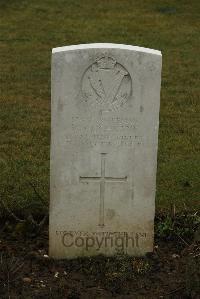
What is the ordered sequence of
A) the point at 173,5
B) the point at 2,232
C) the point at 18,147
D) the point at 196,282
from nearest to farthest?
the point at 196,282 < the point at 2,232 < the point at 18,147 < the point at 173,5

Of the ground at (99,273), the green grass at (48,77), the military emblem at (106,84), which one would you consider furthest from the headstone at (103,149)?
the green grass at (48,77)

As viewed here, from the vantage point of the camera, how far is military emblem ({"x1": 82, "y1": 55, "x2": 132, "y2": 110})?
4.57 meters

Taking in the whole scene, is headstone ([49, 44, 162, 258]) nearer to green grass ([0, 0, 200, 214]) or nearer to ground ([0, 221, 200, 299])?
ground ([0, 221, 200, 299])

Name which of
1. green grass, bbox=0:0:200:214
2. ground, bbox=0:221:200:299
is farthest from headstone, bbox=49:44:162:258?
green grass, bbox=0:0:200:214

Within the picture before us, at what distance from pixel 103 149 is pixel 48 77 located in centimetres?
606

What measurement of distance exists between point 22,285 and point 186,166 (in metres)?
2.81

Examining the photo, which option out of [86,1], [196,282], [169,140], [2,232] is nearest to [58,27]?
[86,1]

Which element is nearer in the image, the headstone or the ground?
the ground

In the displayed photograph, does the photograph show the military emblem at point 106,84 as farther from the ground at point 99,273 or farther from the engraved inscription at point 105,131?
the ground at point 99,273

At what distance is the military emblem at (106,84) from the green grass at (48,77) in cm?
133

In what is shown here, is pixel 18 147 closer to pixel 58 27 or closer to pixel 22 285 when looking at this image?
pixel 22 285

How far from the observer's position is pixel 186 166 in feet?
22.5

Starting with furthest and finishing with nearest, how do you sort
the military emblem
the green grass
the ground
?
the green grass, the military emblem, the ground

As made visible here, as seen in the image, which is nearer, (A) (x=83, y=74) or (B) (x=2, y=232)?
(A) (x=83, y=74)
